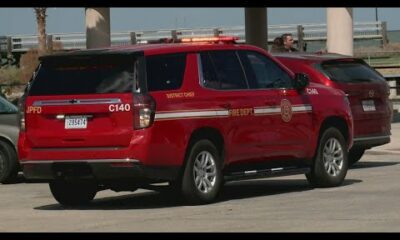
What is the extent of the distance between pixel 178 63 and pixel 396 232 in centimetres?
372

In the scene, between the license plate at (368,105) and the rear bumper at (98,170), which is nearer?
the rear bumper at (98,170)

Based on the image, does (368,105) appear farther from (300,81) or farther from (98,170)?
(98,170)

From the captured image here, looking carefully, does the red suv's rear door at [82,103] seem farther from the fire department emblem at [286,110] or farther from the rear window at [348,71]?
the rear window at [348,71]

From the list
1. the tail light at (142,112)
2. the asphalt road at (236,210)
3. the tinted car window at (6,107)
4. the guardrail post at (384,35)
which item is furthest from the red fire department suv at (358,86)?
the guardrail post at (384,35)

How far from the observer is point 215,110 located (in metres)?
12.5

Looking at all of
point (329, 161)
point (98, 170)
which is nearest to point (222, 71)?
point (98, 170)

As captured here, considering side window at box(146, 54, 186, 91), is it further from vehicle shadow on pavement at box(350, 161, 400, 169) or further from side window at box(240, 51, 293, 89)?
vehicle shadow on pavement at box(350, 161, 400, 169)

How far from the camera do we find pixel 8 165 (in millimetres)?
16531

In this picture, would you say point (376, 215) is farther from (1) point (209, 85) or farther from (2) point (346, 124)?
(2) point (346, 124)

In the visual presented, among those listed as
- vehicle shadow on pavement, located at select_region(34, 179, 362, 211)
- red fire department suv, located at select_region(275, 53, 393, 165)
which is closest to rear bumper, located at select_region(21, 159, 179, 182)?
vehicle shadow on pavement, located at select_region(34, 179, 362, 211)

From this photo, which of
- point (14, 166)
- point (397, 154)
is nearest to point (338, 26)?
point (397, 154)

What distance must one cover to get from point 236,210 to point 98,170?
1535 mm

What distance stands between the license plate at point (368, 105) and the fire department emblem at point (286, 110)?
127 inches

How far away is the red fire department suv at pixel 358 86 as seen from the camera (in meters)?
16.3
